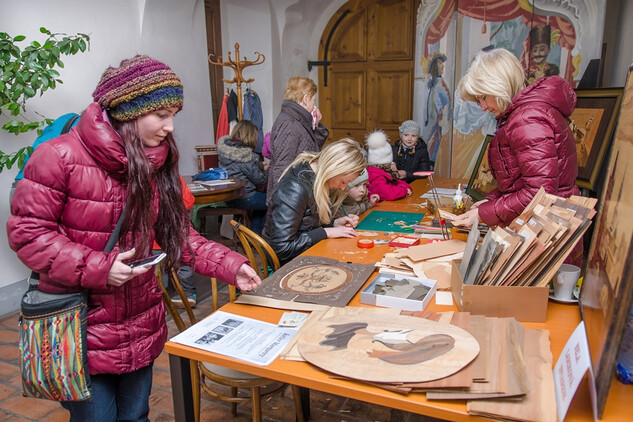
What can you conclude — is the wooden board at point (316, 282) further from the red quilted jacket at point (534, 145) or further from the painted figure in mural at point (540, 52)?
the painted figure in mural at point (540, 52)

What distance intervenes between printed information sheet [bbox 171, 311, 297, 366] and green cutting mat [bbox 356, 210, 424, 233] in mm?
1359

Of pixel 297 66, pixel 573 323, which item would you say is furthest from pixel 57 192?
pixel 297 66

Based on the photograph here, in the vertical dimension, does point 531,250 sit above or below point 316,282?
above

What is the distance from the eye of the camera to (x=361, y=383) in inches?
45.4

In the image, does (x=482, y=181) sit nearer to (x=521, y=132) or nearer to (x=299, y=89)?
(x=521, y=132)

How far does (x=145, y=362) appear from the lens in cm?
157

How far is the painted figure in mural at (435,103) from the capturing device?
236 inches

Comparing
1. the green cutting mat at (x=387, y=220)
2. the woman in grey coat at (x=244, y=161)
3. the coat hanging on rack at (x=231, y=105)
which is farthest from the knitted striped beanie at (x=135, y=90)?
the coat hanging on rack at (x=231, y=105)

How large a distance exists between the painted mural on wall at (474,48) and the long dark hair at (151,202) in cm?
454

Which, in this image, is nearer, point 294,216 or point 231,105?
point 294,216

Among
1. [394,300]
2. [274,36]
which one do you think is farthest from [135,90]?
[274,36]

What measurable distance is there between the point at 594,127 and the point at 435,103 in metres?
2.88

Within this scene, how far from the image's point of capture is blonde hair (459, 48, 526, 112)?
211 cm

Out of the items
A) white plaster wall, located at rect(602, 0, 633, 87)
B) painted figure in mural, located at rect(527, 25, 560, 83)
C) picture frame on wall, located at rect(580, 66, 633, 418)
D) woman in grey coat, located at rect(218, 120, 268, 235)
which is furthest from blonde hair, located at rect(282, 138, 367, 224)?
painted figure in mural, located at rect(527, 25, 560, 83)
